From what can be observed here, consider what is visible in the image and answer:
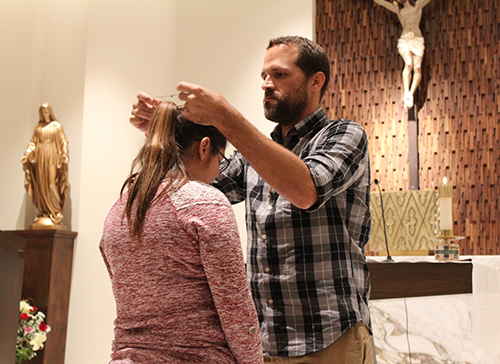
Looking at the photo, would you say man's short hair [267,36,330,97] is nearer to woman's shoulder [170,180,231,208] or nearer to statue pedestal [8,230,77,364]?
woman's shoulder [170,180,231,208]

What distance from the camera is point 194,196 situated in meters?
1.21

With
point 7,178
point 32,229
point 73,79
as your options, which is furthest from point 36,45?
point 32,229

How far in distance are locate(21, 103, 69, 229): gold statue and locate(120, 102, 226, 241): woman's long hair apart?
366 cm

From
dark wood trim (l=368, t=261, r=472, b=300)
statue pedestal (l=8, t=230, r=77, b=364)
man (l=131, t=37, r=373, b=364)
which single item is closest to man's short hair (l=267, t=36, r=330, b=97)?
man (l=131, t=37, r=373, b=364)

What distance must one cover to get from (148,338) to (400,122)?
4712mm

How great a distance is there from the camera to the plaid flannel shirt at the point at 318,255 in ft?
4.94

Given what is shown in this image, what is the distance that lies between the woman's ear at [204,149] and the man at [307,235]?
0.05m

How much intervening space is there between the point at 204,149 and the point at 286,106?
450 millimetres

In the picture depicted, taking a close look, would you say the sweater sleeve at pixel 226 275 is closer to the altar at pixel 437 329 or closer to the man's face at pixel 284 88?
the man's face at pixel 284 88

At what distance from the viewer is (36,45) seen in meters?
5.45

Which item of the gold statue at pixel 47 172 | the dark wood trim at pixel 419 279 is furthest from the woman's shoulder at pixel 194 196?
the gold statue at pixel 47 172

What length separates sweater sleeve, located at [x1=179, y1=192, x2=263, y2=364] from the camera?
1168mm

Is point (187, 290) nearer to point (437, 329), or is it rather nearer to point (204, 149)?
point (204, 149)

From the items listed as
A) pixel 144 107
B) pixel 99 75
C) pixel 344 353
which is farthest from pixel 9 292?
pixel 99 75
